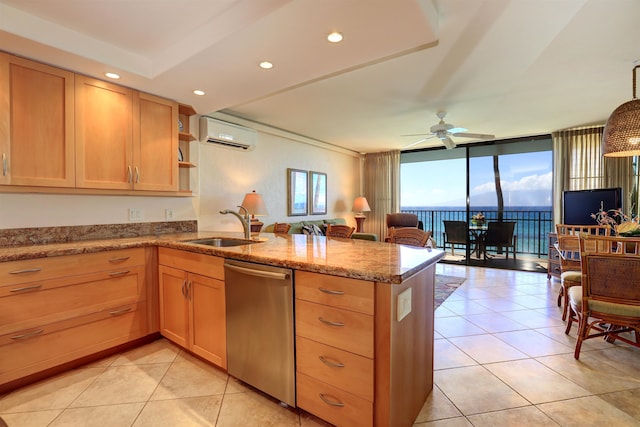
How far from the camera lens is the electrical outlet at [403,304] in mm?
1301

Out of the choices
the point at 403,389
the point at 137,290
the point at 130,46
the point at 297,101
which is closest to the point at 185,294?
the point at 137,290

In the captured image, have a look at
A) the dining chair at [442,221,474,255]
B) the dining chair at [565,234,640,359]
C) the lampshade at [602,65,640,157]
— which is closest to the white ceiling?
the lampshade at [602,65,640,157]

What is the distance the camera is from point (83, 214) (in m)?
2.60

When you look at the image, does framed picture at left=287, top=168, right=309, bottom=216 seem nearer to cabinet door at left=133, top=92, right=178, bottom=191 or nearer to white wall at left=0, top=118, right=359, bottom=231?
white wall at left=0, top=118, right=359, bottom=231

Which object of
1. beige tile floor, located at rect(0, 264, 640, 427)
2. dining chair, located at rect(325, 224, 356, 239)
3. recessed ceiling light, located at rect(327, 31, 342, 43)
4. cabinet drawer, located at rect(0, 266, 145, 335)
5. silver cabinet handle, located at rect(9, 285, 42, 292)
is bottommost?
beige tile floor, located at rect(0, 264, 640, 427)

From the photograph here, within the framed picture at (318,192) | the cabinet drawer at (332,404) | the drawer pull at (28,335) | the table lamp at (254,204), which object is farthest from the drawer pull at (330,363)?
the framed picture at (318,192)

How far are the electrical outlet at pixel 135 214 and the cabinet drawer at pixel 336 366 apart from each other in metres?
2.30

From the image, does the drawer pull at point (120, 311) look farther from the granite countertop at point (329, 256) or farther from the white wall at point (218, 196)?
the white wall at point (218, 196)

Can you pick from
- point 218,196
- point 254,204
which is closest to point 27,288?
point 218,196

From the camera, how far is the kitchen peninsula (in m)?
1.29

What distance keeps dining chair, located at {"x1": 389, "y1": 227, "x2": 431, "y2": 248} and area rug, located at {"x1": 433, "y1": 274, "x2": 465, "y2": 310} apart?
1436mm

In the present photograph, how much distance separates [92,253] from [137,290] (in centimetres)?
46

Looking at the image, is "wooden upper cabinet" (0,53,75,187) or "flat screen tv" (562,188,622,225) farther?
"flat screen tv" (562,188,622,225)

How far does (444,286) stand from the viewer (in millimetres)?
4305
